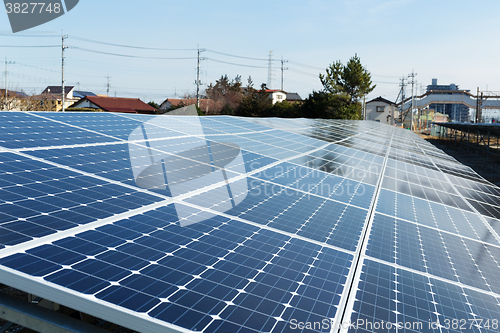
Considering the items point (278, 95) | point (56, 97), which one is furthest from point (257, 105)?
point (56, 97)

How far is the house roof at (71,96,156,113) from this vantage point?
8325cm

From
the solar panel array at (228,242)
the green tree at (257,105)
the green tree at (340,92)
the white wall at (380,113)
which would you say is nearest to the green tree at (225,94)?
the green tree at (257,105)

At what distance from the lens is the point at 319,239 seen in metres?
5.74

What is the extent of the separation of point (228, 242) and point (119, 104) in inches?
3502

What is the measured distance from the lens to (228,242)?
509 centimetres

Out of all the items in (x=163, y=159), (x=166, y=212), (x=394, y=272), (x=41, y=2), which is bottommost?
(x=394, y=272)

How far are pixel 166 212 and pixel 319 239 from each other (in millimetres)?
2494

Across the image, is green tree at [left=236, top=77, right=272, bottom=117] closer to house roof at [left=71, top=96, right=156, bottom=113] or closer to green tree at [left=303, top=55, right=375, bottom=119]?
green tree at [left=303, top=55, right=375, bottom=119]

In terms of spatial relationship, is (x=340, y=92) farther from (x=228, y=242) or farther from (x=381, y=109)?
(x=228, y=242)

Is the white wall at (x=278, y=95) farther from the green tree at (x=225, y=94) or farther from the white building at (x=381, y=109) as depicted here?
the white building at (x=381, y=109)

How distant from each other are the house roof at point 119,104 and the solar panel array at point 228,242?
77944 millimetres

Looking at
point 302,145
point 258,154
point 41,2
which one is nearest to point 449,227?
point 258,154

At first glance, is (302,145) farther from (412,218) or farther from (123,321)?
(123,321)

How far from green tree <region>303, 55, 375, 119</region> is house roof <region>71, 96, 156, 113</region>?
4052 centimetres
